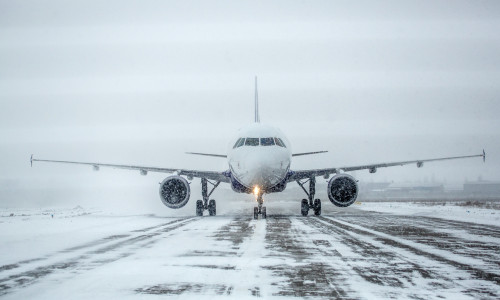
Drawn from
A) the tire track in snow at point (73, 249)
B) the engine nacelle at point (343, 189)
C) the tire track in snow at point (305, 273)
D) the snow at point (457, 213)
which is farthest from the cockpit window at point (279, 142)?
the tire track in snow at point (305, 273)

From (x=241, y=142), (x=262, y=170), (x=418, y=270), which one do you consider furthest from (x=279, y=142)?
(x=418, y=270)

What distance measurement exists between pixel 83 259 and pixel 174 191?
15.0 meters

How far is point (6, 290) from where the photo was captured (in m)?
6.50

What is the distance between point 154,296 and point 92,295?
83cm

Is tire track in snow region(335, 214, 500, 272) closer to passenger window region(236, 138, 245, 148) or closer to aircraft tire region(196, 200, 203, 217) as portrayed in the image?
passenger window region(236, 138, 245, 148)

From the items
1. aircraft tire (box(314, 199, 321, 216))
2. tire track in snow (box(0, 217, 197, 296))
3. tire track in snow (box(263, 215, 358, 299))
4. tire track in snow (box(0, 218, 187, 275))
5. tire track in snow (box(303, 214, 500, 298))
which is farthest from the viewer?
aircraft tire (box(314, 199, 321, 216))

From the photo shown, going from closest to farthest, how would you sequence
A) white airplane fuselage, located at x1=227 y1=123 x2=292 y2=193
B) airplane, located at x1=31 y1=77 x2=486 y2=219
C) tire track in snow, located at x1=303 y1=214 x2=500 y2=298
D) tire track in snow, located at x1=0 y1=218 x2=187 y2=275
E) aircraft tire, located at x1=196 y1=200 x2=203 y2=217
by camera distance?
tire track in snow, located at x1=303 y1=214 x2=500 y2=298
tire track in snow, located at x1=0 y1=218 x2=187 y2=275
white airplane fuselage, located at x1=227 y1=123 x2=292 y2=193
airplane, located at x1=31 y1=77 x2=486 y2=219
aircraft tire, located at x1=196 y1=200 x2=203 y2=217

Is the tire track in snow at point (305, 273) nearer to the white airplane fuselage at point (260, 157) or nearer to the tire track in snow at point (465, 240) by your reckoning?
the tire track in snow at point (465, 240)

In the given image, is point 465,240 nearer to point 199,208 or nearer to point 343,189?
point 343,189

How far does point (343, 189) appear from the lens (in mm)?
24625

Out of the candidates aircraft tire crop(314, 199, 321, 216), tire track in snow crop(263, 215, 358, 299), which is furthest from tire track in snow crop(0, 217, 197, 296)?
aircraft tire crop(314, 199, 321, 216)

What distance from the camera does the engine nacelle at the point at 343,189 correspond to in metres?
24.4

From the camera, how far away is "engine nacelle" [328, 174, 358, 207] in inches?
962

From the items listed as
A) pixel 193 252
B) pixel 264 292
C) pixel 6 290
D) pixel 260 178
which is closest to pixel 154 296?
pixel 264 292
